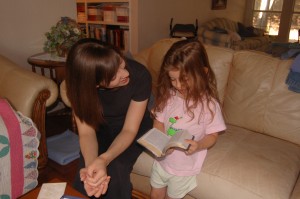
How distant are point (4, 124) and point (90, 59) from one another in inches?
28.3

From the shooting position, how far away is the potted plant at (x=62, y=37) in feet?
7.69

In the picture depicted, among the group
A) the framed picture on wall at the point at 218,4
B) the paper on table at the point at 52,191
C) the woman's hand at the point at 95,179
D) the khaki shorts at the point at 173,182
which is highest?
the framed picture on wall at the point at 218,4

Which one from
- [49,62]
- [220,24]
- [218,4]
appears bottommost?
[49,62]

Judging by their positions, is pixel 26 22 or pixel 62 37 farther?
pixel 26 22

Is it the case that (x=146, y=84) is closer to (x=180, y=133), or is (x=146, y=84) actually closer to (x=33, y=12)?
(x=180, y=133)

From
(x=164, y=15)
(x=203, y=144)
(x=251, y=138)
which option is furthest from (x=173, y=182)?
(x=164, y=15)

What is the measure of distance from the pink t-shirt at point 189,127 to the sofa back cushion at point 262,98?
495 millimetres

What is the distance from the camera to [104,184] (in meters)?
1.06

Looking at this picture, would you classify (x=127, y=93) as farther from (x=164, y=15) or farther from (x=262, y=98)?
(x=164, y=15)

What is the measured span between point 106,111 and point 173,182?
0.48 meters

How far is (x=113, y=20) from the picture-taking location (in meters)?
4.05

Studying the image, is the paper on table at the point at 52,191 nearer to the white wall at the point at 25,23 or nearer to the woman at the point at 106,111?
the woman at the point at 106,111

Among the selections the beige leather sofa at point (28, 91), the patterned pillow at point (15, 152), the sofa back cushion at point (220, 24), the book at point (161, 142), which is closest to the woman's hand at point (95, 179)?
the book at point (161, 142)

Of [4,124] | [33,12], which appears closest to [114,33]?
[33,12]
